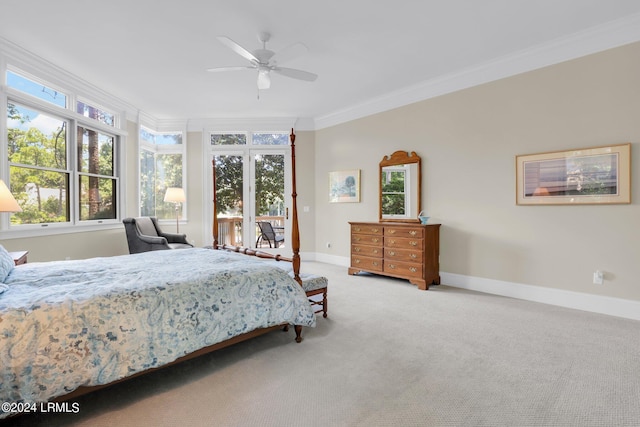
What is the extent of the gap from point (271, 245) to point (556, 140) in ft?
16.6

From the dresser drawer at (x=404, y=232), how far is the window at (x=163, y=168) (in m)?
4.30

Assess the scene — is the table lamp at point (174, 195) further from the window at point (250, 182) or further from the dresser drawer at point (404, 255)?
the dresser drawer at point (404, 255)

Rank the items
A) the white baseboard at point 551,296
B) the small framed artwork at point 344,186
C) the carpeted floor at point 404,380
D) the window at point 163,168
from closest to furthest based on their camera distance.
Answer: the carpeted floor at point 404,380, the white baseboard at point 551,296, the small framed artwork at point 344,186, the window at point 163,168

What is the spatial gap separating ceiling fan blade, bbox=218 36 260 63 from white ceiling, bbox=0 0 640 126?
28 centimetres

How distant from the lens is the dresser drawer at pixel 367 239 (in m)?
4.96

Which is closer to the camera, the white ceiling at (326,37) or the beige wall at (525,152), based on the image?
the white ceiling at (326,37)

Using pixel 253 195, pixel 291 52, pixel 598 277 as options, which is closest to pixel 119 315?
pixel 291 52

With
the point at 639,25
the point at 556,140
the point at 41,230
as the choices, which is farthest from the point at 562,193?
the point at 41,230

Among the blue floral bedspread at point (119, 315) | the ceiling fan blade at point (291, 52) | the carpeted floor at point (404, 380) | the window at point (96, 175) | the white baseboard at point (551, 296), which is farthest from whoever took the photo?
the window at point (96, 175)

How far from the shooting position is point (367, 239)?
16.8 feet

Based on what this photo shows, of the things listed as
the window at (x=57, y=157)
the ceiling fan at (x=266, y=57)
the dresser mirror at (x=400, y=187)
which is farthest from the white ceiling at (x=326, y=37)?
the dresser mirror at (x=400, y=187)

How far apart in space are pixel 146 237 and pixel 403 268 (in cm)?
400

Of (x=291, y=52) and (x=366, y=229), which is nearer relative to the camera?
(x=291, y=52)

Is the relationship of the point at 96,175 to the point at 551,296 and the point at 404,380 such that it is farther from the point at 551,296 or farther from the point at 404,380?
the point at 551,296
